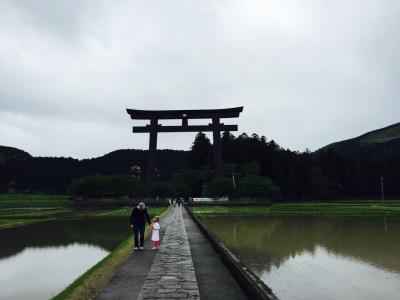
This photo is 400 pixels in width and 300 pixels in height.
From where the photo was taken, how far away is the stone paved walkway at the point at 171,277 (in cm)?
678

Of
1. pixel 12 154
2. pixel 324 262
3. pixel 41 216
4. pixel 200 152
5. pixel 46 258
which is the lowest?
pixel 46 258

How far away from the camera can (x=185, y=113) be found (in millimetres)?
52500

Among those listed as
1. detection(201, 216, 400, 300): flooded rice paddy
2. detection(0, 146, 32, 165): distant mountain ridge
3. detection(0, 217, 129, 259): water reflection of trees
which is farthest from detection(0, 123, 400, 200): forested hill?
detection(0, 146, 32, 165): distant mountain ridge

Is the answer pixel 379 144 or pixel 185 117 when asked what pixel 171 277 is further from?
pixel 379 144

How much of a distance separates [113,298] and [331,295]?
445 centimetres

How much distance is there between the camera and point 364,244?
15.2 m

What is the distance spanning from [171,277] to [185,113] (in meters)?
45.1

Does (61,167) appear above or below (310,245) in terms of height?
above

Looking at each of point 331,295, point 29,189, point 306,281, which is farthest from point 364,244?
point 29,189

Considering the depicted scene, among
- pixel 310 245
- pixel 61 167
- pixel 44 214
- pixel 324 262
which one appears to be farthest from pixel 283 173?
pixel 61 167

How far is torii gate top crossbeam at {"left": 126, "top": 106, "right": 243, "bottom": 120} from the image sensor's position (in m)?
52.4

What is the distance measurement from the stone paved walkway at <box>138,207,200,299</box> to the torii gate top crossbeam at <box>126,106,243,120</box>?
135 feet

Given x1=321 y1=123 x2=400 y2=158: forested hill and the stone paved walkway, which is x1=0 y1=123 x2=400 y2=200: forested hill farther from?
x1=321 y1=123 x2=400 y2=158: forested hill

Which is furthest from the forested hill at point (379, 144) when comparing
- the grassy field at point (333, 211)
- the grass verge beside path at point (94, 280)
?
the grass verge beside path at point (94, 280)
